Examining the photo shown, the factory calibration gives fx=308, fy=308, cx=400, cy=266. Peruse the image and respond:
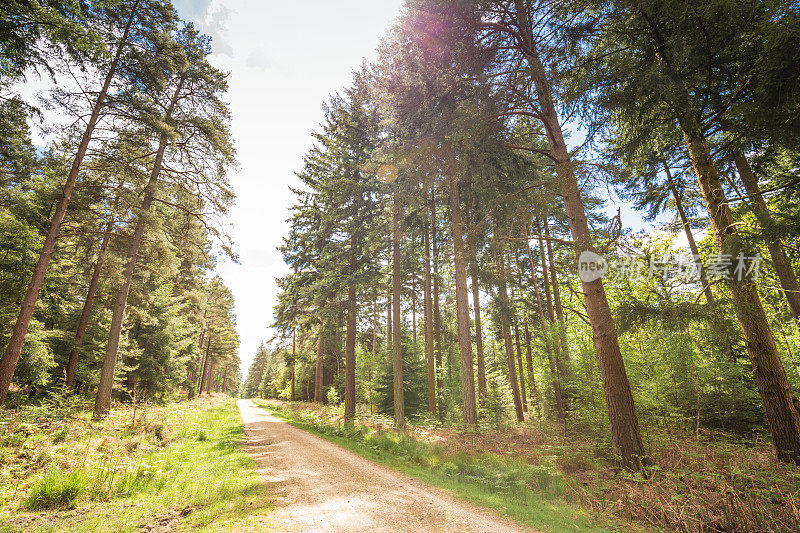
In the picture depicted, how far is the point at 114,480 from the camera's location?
630cm

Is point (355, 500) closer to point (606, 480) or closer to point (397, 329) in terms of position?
point (606, 480)

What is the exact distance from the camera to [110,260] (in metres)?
14.2

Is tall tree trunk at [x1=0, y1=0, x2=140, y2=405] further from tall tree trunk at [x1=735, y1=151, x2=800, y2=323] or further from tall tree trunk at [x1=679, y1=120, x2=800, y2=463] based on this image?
tall tree trunk at [x1=735, y1=151, x2=800, y2=323]

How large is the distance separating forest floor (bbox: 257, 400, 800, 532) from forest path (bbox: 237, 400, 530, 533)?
0.69 m

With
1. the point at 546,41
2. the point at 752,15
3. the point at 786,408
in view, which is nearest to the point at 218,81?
Answer: the point at 546,41

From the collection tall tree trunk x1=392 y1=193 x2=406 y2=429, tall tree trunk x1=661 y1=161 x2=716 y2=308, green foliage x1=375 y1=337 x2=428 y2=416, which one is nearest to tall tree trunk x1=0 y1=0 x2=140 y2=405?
tall tree trunk x1=392 y1=193 x2=406 y2=429

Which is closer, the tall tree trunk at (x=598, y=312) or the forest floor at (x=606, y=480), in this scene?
the forest floor at (x=606, y=480)

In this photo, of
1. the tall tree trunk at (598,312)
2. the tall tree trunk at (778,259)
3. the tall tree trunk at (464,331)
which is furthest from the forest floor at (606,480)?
the tall tree trunk at (778,259)

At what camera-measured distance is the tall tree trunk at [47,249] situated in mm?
8828

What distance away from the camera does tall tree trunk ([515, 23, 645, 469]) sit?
655cm

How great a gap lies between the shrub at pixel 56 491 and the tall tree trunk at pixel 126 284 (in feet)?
25.9

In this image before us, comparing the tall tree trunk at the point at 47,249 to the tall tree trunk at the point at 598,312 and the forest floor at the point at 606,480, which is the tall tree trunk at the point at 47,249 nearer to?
the forest floor at the point at 606,480

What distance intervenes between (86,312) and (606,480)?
22.0 metres

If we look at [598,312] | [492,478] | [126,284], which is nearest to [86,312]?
[126,284]
